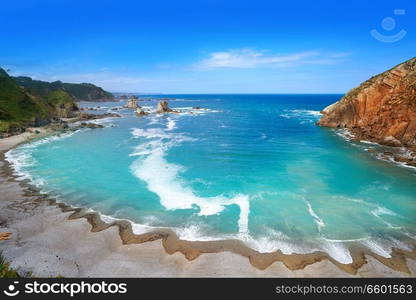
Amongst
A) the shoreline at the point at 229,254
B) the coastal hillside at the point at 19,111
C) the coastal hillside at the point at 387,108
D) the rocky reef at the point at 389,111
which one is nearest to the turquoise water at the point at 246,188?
the shoreline at the point at 229,254

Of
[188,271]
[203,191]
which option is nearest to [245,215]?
[203,191]

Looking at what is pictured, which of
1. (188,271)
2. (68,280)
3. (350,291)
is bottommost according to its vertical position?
(188,271)

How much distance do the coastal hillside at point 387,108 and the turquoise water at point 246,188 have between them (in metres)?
5.87

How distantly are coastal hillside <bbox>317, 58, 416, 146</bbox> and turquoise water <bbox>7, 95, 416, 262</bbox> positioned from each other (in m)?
5.87

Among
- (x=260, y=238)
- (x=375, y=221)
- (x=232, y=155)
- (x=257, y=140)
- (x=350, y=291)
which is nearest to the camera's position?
(x=350, y=291)

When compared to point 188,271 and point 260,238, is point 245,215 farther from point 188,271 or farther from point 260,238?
point 188,271

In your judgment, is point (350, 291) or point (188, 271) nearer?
point (350, 291)

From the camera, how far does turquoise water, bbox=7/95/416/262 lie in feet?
79.0

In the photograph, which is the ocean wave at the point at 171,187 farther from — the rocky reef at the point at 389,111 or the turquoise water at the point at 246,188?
the rocky reef at the point at 389,111

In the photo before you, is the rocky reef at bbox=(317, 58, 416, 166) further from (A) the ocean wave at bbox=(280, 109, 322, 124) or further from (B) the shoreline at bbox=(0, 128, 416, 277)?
(B) the shoreline at bbox=(0, 128, 416, 277)

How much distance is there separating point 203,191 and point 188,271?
15.3 m

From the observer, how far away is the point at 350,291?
40.9 feet

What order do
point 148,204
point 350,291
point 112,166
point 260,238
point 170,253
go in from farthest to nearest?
point 112,166
point 148,204
point 260,238
point 170,253
point 350,291

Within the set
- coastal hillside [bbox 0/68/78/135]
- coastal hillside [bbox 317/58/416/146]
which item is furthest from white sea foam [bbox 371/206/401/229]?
coastal hillside [bbox 0/68/78/135]
